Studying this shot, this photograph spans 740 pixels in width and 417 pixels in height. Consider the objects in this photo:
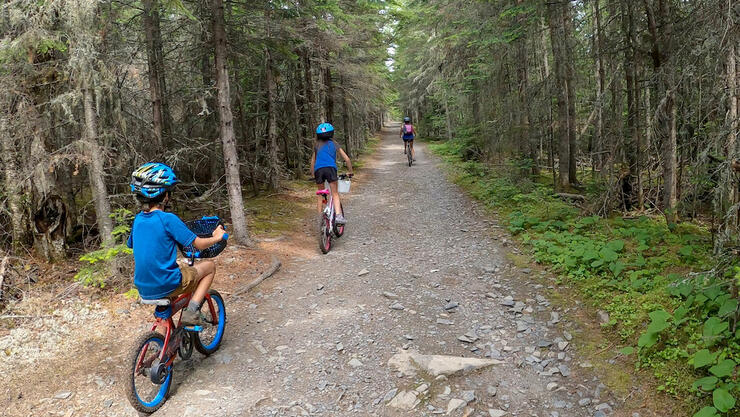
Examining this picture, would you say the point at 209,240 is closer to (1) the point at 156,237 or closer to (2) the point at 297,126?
(1) the point at 156,237

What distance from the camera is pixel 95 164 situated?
5812mm

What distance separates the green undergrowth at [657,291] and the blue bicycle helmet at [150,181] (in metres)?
4.32

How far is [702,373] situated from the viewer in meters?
3.18

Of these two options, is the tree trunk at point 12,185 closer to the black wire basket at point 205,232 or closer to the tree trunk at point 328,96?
the black wire basket at point 205,232

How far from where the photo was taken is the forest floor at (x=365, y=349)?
3539 millimetres

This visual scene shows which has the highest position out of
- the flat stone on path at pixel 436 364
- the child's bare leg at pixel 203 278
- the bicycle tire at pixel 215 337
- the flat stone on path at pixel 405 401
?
the child's bare leg at pixel 203 278

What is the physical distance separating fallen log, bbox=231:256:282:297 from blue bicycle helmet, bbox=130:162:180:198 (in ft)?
9.12

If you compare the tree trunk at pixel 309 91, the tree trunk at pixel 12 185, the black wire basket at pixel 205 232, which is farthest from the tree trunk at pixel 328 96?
the black wire basket at pixel 205 232

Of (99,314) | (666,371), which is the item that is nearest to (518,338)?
(666,371)

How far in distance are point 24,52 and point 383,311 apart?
5835mm

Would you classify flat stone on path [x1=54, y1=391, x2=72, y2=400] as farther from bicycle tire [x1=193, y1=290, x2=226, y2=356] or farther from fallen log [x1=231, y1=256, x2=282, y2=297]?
fallen log [x1=231, y1=256, x2=282, y2=297]

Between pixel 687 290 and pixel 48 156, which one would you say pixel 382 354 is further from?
pixel 48 156

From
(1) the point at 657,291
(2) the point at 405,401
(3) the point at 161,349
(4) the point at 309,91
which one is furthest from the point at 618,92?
(4) the point at 309,91

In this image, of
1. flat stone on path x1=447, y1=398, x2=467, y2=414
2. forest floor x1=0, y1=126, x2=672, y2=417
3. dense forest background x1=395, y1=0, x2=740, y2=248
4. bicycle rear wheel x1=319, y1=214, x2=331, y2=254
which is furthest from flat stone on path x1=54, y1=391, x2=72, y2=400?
dense forest background x1=395, y1=0, x2=740, y2=248
